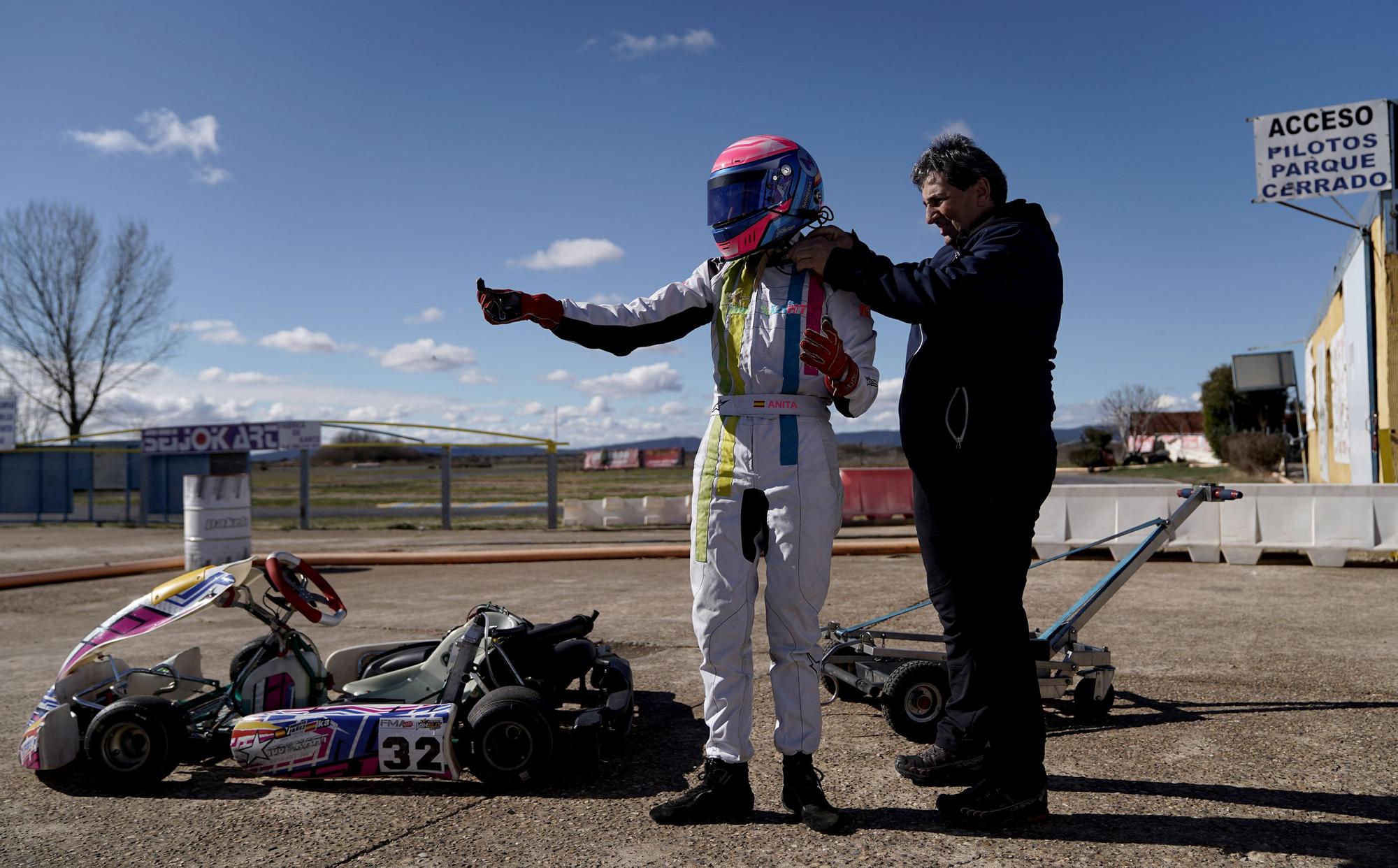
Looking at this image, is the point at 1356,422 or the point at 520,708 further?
the point at 1356,422

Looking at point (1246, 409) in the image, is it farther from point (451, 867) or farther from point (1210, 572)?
point (451, 867)

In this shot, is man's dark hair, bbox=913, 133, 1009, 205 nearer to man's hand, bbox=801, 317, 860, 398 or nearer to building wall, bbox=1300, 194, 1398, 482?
man's hand, bbox=801, 317, 860, 398

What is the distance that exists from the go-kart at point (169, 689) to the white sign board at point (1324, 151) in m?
13.1

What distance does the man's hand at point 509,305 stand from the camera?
3.28m

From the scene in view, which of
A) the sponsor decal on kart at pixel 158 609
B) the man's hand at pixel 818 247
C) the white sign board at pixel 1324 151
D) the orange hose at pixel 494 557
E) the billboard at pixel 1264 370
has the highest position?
the white sign board at pixel 1324 151

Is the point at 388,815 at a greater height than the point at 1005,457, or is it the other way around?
the point at 1005,457

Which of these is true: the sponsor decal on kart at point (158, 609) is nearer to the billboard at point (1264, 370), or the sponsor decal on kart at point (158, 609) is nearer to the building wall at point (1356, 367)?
the building wall at point (1356, 367)

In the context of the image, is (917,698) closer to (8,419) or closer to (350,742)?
(350,742)

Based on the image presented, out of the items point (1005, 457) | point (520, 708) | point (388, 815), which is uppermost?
point (1005, 457)

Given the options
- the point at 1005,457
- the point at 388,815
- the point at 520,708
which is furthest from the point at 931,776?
the point at 388,815

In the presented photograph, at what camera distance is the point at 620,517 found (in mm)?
18719

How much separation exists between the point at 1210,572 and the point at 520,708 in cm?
768

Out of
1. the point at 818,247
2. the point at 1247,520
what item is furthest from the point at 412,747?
the point at 1247,520

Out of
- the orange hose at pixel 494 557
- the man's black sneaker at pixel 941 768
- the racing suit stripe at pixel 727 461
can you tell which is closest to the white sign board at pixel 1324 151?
the orange hose at pixel 494 557
